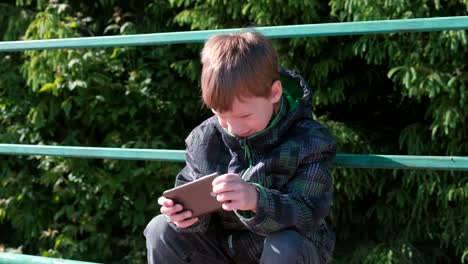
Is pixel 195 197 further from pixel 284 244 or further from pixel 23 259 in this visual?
pixel 23 259

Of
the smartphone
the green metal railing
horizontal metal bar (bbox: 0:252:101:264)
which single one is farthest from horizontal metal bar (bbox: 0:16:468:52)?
horizontal metal bar (bbox: 0:252:101:264)

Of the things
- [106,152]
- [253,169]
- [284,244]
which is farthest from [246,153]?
[106,152]

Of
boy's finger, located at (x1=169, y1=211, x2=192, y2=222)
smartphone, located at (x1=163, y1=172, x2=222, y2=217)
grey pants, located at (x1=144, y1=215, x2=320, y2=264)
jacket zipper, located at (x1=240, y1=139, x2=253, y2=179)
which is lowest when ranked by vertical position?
grey pants, located at (x1=144, y1=215, x2=320, y2=264)

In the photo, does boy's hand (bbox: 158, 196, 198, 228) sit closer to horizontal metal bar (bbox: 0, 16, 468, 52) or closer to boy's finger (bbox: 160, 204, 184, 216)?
boy's finger (bbox: 160, 204, 184, 216)

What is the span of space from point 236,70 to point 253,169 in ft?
0.81

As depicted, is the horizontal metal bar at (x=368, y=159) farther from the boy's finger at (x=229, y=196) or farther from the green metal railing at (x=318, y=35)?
the boy's finger at (x=229, y=196)

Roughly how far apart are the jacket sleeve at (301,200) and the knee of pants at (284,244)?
0.02m

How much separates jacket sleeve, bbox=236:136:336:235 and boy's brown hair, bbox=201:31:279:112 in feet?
0.65

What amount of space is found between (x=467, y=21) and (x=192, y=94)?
2.60m

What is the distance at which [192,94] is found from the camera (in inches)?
184

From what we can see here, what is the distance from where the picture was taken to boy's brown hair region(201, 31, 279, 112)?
216 centimetres

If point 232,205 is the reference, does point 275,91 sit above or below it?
above

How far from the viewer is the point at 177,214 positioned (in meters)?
2.20

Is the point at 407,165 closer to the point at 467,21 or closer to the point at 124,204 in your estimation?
the point at 467,21
